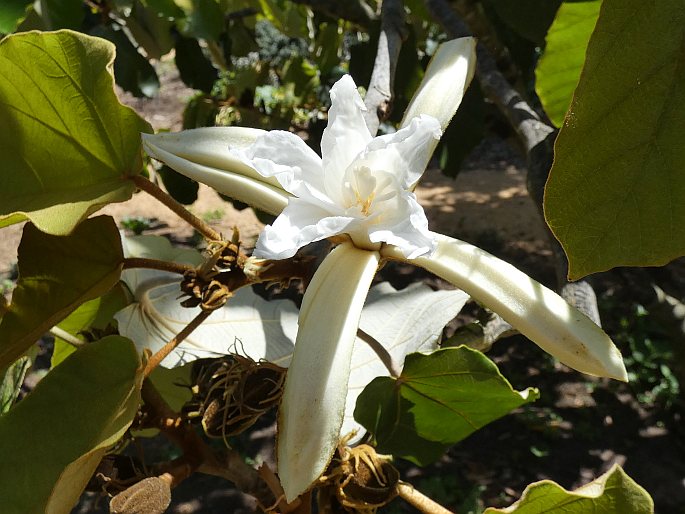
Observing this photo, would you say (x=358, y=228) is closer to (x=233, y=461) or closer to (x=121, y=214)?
(x=233, y=461)

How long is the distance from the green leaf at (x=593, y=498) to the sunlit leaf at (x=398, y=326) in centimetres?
27

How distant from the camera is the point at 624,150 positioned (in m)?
0.59

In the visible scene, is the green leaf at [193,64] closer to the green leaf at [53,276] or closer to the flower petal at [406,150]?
the green leaf at [53,276]

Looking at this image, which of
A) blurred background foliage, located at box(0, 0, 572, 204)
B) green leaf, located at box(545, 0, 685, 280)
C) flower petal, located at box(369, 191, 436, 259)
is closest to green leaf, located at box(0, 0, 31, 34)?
blurred background foliage, located at box(0, 0, 572, 204)

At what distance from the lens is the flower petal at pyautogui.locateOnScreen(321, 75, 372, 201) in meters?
0.66

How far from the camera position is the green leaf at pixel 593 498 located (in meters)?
0.67

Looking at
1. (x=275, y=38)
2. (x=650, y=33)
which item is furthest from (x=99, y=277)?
(x=275, y=38)

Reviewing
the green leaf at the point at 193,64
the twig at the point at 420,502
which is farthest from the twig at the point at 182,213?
the green leaf at the point at 193,64

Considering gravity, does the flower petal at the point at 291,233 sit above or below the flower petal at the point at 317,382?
above

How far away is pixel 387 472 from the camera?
2.60 feet

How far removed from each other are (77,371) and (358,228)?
0.38 m

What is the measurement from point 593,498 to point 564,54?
0.74 m

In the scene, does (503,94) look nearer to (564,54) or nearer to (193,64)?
(564,54)

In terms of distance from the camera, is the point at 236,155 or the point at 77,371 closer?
the point at 236,155
